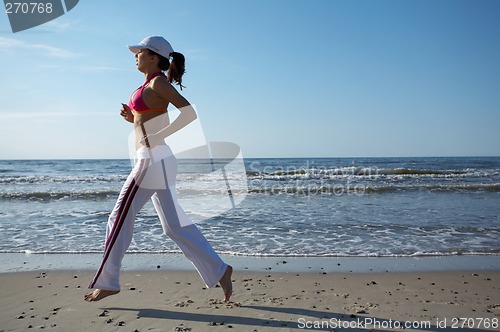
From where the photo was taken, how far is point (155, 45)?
310 centimetres

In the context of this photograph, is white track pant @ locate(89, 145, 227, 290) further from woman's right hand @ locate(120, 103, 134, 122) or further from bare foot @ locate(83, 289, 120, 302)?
woman's right hand @ locate(120, 103, 134, 122)

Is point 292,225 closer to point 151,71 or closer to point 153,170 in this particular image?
point 153,170

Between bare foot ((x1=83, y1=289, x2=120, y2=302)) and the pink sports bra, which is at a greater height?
the pink sports bra

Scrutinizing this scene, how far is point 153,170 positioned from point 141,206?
303mm

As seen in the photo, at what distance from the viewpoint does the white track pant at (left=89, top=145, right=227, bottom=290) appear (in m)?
3.14

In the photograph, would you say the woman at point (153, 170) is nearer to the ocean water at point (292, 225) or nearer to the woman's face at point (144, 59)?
the woman's face at point (144, 59)

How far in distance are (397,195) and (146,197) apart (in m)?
11.6

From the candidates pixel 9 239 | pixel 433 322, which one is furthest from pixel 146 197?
pixel 9 239

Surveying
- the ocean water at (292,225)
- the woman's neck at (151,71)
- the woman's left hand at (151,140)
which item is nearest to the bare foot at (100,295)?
the woman's left hand at (151,140)

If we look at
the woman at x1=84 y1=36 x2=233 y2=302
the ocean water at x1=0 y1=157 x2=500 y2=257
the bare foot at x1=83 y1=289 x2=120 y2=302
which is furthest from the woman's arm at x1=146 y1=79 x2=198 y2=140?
the ocean water at x1=0 y1=157 x2=500 y2=257

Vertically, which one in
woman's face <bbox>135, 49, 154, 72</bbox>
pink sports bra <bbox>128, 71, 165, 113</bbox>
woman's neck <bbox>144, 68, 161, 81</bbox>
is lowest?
pink sports bra <bbox>128, 71, 165, 113</bbox>

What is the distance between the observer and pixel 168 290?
4.01 meters

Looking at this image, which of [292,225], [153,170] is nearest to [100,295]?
[153,170]

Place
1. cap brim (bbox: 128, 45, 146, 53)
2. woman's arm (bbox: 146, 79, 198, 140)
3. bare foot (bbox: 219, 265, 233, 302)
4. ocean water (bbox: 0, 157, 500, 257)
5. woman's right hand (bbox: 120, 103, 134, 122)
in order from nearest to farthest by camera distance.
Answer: woman's arm (bbox: 146, 79, 198, 140) < cap brim (bbox: 128, 45, 146, 53) < woman's right hand (bbox: 120, 103, 134, 122) < bare foot (bbox: 219, 265, 233, 302) < ocean water (bbox: 0, 157, 500, 257)
